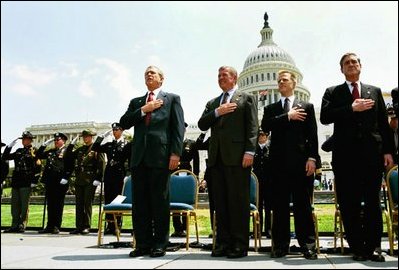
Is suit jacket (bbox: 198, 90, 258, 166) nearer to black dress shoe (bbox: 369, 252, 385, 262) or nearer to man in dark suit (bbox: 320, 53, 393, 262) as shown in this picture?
man in dark suit (bbox: 320, 53, 393, 262)

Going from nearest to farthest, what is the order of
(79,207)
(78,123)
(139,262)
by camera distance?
(139,262), (79,207), (78,123)

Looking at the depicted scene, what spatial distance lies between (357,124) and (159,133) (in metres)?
2.46

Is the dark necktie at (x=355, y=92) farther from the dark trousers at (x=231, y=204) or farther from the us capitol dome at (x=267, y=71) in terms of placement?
the us capitol dome at (x=267, y=71)

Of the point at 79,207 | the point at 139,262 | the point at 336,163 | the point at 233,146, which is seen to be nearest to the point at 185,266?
the point at 139,262

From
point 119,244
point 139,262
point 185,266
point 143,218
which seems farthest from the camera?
point 119,244

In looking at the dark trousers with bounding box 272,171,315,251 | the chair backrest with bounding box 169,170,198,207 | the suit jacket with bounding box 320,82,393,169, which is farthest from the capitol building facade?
the dark trousers with bounding box 272,171,315,251

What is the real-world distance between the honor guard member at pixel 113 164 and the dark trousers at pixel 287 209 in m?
4.10

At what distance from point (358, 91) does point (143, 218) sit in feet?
10.4

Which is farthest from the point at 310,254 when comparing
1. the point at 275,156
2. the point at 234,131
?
the point at 234,131

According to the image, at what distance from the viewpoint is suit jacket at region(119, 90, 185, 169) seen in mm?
5000

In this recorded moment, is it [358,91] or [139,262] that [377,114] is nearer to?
[358,91]

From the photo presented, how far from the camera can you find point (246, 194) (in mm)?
4848

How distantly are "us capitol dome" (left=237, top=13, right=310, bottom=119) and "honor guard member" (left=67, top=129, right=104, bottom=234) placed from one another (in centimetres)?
7798

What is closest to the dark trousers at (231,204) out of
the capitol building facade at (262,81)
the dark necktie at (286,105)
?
the dark necktie at (286,105)
